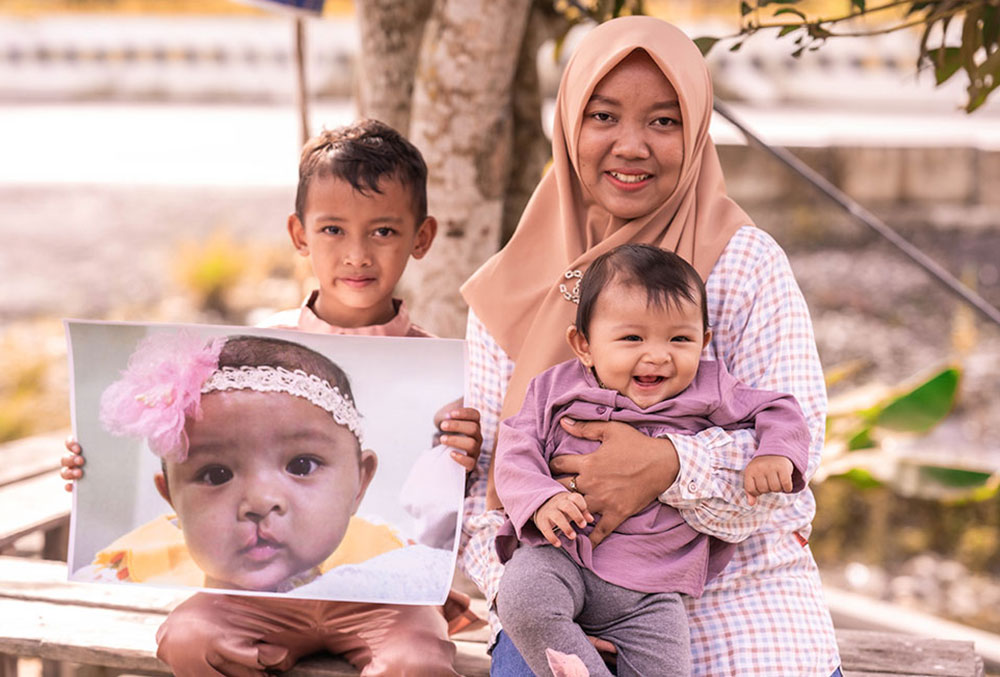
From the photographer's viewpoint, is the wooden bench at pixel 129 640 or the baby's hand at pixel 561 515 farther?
the wooden bench at pixel 129 640

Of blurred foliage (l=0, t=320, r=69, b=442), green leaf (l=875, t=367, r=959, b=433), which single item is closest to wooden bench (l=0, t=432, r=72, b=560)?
blurred foliage (l=0, t=320, r=69, b=442)

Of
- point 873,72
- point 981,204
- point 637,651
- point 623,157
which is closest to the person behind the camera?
point 637,651

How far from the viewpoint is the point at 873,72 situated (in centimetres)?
1379

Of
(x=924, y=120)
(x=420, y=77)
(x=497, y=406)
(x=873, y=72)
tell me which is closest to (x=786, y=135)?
(x=924, y=120)

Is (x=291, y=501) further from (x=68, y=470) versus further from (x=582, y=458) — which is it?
(x=582, y=458)

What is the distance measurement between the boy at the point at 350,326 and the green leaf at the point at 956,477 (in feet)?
7.17

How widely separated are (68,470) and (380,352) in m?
0.65

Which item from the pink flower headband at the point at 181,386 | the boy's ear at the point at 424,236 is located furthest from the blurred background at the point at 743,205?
the pink flower headband at the point at 181,386

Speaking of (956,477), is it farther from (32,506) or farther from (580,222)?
(32,506)

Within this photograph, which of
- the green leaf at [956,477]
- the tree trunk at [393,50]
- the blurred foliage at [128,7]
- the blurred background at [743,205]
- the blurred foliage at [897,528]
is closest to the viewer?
the tree trunk at [393,50]

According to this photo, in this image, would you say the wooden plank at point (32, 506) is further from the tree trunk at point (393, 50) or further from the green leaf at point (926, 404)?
the green leaf at point (926, 404)

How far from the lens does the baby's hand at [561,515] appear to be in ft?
5.82

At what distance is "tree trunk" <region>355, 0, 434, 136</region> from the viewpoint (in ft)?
10.8

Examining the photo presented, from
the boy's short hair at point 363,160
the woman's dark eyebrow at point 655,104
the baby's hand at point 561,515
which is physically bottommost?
the baby's hand at point 561,515
